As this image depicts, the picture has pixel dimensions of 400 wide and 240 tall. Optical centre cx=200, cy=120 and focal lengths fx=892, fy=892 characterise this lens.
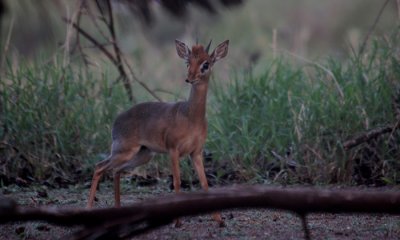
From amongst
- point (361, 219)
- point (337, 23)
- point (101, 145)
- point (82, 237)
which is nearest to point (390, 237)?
point (361, 219)

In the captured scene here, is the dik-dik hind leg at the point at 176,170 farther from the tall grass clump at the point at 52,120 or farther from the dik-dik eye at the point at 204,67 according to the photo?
the tall grass clump at the point at 52,120

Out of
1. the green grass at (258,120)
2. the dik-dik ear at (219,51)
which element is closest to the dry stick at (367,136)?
the green grass at (258,120)

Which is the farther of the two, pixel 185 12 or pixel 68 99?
pixel 68 99

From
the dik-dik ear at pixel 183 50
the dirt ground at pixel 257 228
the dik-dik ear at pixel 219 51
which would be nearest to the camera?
the dirt ground at pixel 257 228

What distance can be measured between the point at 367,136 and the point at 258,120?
4.53ft

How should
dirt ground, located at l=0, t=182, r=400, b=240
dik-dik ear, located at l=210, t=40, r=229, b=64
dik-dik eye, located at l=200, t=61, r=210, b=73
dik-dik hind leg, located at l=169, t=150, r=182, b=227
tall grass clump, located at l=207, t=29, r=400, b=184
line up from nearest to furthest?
dirt ground, located at l=0, t=182, r=400, b=240 < dik-dik hind leg, located at l=169, t=150, r=182, b=227 < dik-dik eye, located at l=200, t=61, r=210, b=73 < dik-dik ear, located at l=210, t=40, r=229, b=64 < tall grass clump, located at l=207, t=29, r=400, b=184

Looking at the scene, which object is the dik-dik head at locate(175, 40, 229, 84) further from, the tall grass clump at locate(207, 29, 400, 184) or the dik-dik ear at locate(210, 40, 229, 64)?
the tall grass clump at locate(207, 29, 400, 184)

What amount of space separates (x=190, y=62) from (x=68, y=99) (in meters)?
2.26

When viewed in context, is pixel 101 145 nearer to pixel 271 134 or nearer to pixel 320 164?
pixel 271 134

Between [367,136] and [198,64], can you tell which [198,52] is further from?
[367,136]

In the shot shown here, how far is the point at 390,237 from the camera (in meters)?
4.78

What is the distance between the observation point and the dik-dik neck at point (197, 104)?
5.77 m

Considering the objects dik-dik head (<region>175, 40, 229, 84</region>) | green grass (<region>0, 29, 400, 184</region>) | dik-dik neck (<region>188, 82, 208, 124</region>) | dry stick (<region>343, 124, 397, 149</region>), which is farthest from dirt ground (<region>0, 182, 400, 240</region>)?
green grass (<region>0, 29, 400, 184</region>)

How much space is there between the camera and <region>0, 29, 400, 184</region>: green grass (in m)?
6.92
